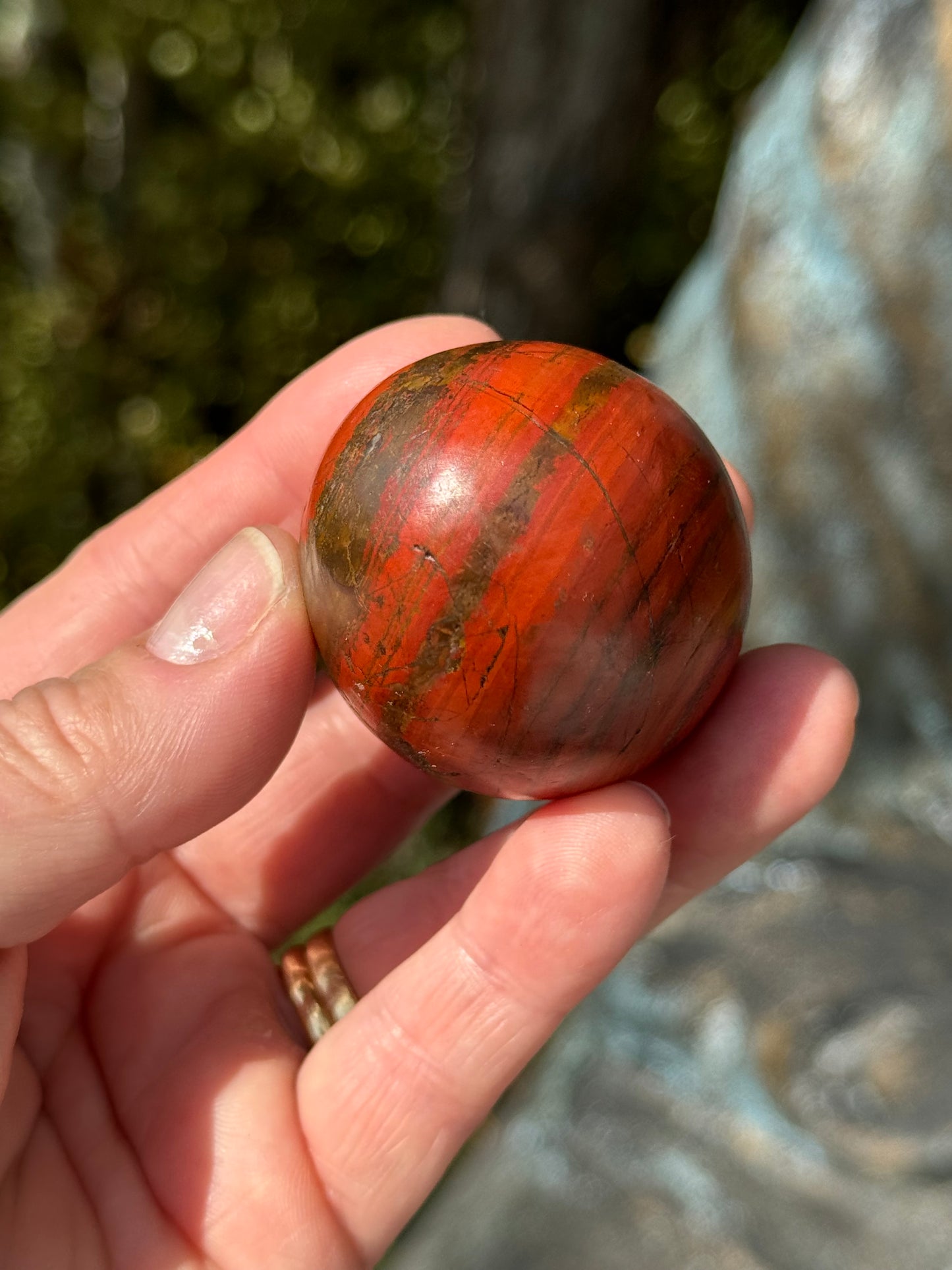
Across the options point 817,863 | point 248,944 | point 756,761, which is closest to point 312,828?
point 248,944

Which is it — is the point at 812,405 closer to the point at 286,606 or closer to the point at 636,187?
the point at 286,606

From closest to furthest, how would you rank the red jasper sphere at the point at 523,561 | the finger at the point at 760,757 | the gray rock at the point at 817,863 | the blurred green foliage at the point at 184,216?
the red jasper sphere at the point at 523,561
the finger at the point at 760,757
the gray rock at the point at 817,863
the blurred green foliage at the point at 184,216

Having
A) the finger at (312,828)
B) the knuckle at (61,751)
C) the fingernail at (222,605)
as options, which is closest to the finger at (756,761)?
the finger at (312,828)

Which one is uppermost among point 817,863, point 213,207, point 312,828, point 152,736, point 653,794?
point 213,207

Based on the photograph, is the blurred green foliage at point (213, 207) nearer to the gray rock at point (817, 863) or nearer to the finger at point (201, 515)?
the gray rock at point (817, 863)

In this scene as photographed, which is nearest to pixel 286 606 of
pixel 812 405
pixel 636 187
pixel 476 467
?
pixel 476 467

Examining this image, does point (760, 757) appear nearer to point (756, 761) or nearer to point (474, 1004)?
point (756, 761)
